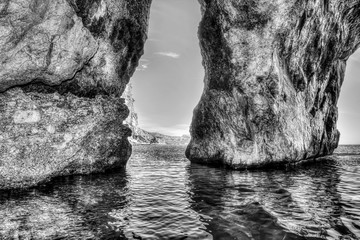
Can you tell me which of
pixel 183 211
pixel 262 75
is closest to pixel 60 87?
pixel 183 211

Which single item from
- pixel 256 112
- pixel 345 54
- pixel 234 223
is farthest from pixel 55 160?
pixel 345 54

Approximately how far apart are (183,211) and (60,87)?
464 inches

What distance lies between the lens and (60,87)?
1591cm

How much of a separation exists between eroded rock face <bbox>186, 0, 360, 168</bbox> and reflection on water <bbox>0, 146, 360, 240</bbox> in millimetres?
7746

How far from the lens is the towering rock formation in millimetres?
12828

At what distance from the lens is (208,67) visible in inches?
1041

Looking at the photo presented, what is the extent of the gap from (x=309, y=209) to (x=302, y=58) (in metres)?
19.3

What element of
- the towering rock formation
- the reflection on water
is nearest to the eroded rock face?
the reflection on water

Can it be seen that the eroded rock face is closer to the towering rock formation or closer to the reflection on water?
the reflection on water

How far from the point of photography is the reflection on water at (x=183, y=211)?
7027mm

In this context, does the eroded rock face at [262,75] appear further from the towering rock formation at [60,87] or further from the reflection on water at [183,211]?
the towering rock formation at [60,87]

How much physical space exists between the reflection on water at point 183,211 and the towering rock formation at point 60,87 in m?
2.24

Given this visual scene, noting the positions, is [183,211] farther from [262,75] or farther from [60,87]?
[262,75]

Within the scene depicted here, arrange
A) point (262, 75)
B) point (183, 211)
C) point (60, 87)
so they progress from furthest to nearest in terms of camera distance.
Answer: point (262, 75)
point (60, 87)
point (183, 211)
